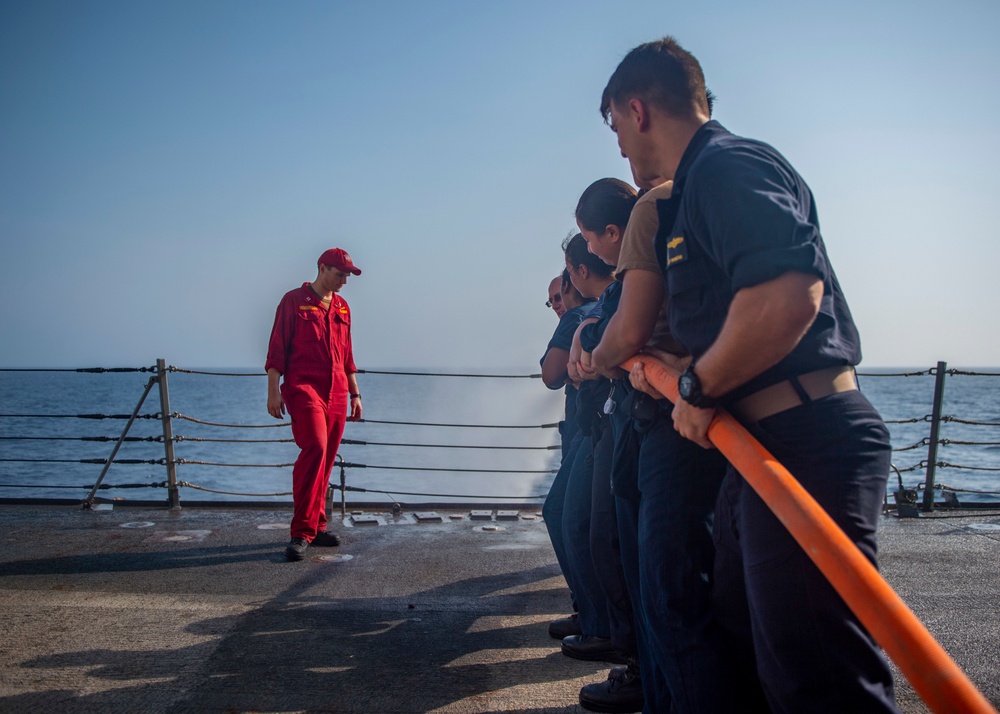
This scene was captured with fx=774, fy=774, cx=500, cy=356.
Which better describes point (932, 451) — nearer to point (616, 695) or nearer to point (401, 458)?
point (616, 695)

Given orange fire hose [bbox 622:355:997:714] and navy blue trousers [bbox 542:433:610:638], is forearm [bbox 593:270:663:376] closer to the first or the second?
orange fire hose [bbox 622:355:997:714]

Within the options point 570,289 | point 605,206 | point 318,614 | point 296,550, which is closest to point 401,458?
point 296,550

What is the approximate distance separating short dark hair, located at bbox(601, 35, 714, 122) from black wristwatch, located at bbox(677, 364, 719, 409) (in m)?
0.71

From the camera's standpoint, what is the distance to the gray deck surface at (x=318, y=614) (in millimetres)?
2947

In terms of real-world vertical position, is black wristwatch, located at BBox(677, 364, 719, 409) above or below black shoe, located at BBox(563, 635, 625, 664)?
above

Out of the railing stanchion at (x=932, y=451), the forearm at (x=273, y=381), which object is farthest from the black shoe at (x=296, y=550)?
the railing stanchion at (x=932, y=451)

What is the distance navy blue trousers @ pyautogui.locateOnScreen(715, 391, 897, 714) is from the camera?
1.50 meters

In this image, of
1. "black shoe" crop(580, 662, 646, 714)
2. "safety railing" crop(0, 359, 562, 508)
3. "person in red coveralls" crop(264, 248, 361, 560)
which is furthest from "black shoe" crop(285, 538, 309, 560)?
"black shoe" crop(580, 662, 646, 714)

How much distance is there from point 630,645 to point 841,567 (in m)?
1.93

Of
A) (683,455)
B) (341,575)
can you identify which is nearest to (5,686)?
(341,575)

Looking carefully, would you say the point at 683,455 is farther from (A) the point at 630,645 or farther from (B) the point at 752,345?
(A) the point at 630,645

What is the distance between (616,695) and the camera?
2.82 metres

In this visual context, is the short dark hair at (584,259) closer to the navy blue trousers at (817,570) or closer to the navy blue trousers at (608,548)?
the navy blue trousers at (608,548)

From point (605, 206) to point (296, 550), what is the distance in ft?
11.1
